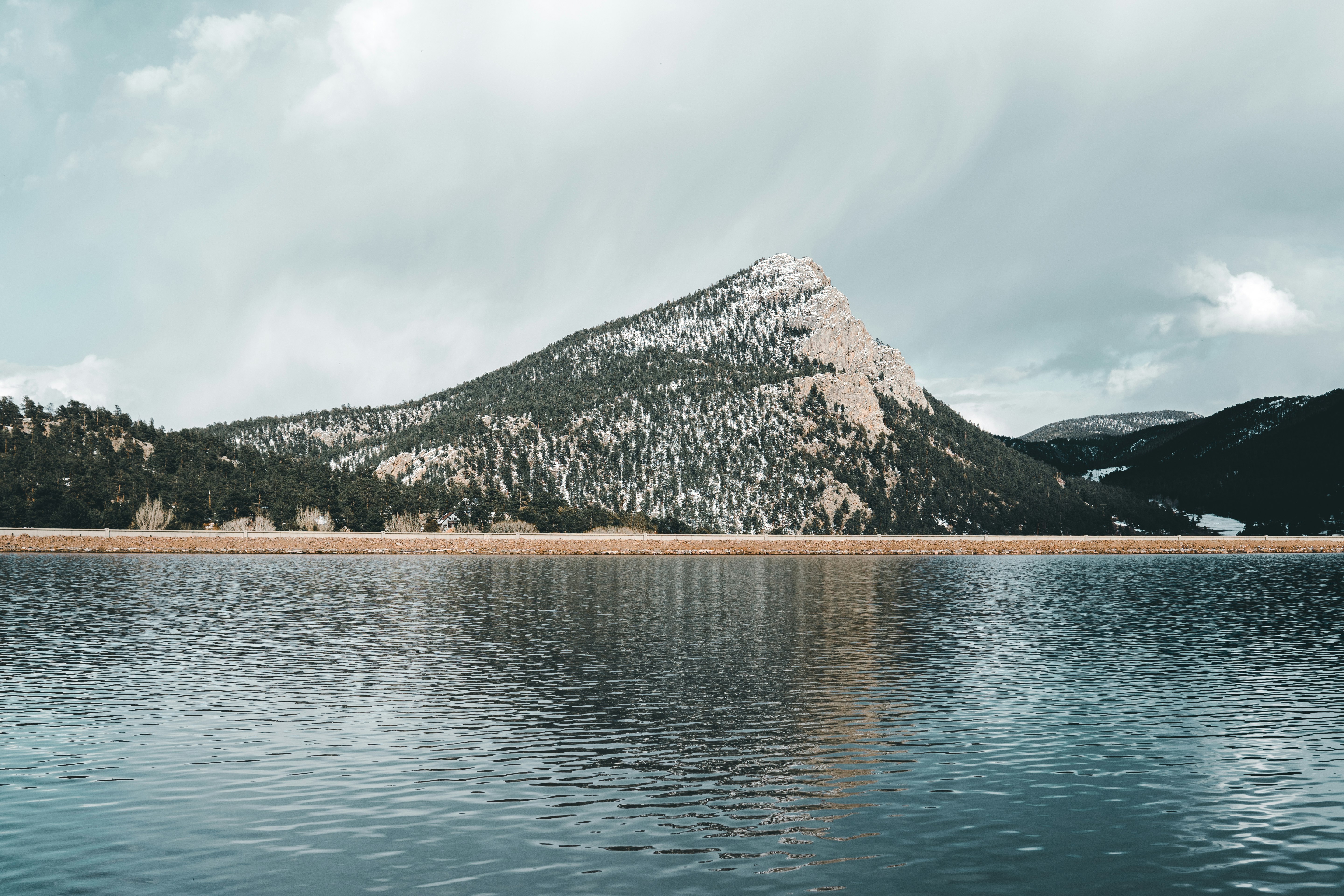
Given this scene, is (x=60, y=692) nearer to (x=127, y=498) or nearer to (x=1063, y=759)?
(x=1063, y=759)

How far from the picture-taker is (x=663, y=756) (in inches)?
903

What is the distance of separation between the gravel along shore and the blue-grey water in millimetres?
93953

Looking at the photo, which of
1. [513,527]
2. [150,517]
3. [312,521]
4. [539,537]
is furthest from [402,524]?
[150,517]

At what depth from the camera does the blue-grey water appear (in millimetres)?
15711

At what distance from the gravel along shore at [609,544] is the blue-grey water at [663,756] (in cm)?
9395

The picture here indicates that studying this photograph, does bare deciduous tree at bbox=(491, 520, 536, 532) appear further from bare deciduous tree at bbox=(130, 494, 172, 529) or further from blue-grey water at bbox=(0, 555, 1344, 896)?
blue-grey water at bbox=(0, 555, 1344, 896)

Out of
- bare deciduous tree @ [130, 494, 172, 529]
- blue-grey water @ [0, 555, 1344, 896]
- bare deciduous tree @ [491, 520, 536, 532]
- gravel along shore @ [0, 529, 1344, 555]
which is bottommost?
blue-grey water @ [0, 555, 1344, 896]

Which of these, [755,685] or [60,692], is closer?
[60,692]

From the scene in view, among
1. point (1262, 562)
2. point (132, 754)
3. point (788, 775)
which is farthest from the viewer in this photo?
point (1262, 562)

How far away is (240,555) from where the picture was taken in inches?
5251

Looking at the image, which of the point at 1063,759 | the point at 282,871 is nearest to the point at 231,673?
the point at 282,871

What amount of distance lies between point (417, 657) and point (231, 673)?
7.03 metres

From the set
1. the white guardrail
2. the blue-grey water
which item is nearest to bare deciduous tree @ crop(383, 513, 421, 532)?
the white guardrail

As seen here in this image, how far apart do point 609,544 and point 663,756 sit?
13535 centimetres
